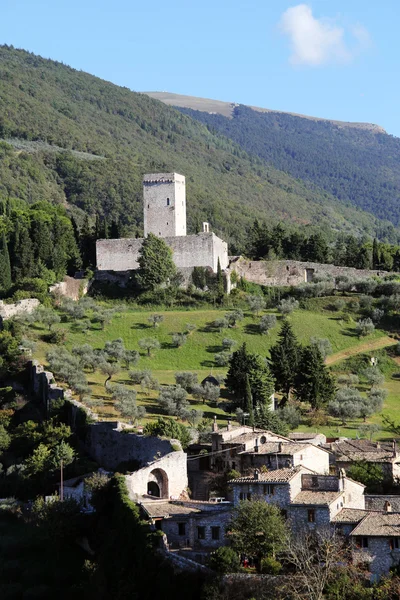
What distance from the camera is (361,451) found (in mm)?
42719

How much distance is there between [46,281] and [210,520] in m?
39.7

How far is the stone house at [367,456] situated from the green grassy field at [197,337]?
40.3 feet

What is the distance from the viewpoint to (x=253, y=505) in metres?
31.7

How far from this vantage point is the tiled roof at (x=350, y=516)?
102ft

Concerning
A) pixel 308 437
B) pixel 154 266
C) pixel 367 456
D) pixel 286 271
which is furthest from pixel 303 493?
pixel 286 271

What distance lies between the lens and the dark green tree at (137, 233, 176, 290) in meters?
73.1

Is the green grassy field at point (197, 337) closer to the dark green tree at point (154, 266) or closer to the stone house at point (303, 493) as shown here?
the dark green tree at point (154, 266)

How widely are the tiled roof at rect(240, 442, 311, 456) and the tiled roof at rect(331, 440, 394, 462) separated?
277cm

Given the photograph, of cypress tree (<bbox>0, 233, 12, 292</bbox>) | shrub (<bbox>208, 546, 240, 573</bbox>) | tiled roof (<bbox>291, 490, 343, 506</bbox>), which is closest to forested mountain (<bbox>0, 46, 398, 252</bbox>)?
cypress tree (<bbox>0, 233, 12, 292</bbox>)

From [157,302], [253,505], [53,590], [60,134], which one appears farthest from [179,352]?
[60,134]

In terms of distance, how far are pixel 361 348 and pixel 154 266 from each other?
567 inches

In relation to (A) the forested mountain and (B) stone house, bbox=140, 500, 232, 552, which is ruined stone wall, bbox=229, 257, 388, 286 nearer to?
(A) the forested mountain

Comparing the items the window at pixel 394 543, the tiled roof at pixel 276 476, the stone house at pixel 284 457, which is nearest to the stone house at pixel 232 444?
the stone house at pixel 284 457

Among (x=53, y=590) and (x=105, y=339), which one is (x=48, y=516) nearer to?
(x=53, y=590)
